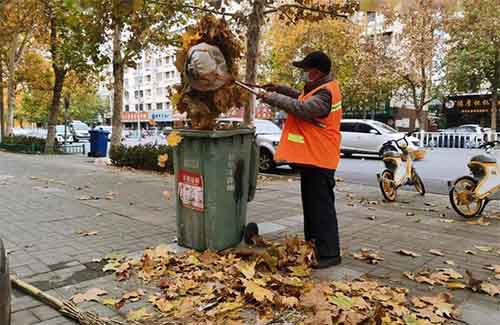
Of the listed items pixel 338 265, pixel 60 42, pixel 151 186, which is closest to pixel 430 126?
pixel 60 42

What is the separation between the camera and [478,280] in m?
3.43

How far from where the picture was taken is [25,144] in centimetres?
2047

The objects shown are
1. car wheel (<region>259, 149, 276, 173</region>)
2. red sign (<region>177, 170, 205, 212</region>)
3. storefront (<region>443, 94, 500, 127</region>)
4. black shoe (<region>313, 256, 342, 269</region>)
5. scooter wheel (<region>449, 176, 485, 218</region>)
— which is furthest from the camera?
storefront (<region>443, 94, 500, 127</region>)

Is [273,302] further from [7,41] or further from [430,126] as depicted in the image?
[430,126]

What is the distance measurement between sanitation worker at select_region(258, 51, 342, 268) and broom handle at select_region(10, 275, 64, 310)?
2.13 m

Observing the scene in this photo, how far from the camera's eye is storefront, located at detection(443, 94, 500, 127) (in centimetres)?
3203

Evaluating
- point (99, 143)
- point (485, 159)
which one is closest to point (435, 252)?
point (485, 159)

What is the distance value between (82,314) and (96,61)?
→ 10.4 m

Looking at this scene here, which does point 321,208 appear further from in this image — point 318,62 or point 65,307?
point 65,307

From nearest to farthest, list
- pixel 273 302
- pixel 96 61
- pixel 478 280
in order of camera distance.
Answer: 1. pixel 273 302
2. pixel 478 280
3. pixel 96 61

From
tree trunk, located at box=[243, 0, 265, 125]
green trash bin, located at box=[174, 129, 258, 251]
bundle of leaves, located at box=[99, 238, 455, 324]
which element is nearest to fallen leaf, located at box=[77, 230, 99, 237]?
bundle of leaves, located at box=[99, 238, 455, 324]

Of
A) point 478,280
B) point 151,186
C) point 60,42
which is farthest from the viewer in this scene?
point 60,42

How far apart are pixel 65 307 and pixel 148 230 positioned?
220cm

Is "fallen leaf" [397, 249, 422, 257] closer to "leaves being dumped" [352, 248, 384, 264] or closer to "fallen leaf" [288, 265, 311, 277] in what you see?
"leaves being dumped" [352, 248, 384, 264]
